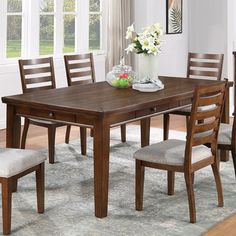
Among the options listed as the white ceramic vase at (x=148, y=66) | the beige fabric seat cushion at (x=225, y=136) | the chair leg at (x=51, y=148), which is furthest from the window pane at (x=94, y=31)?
the beige fabric seat cushion at (x=225, y=136)

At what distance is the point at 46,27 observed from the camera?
754 centimetres

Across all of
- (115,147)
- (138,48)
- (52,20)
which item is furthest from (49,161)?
(52,20)

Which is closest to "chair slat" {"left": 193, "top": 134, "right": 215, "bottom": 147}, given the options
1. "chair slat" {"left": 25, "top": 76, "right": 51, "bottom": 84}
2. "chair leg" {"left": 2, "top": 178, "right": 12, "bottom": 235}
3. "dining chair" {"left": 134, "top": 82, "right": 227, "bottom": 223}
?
"dining chair" {"left": 134, "top": 82, "right": 227, "bottom": 223}

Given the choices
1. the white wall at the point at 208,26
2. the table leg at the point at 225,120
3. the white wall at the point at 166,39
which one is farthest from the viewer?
the white wall at the point at 208,26

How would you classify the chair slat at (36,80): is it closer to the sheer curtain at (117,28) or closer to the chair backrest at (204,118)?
the chair backrest at (204,118)

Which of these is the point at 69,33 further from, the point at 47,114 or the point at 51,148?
the point at 47,114

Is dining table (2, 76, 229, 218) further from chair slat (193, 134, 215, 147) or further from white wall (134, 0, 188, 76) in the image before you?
white wall (134, 0, 188, 76)

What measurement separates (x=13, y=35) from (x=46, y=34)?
20.4 inches

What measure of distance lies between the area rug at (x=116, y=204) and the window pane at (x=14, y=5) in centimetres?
222

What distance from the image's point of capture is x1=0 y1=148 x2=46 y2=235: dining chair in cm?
375

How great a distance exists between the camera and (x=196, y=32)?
8875 millimetres

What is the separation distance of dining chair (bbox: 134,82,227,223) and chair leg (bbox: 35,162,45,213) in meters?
0.65

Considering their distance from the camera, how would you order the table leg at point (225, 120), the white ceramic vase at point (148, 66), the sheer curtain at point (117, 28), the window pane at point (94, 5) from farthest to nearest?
the window pane at point (94, 5) < the sheer curtain at point (117, 28) < the table leg at point (225, 120) < the white ceramic vase at point (148, 66)

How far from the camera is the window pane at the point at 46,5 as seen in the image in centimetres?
741
